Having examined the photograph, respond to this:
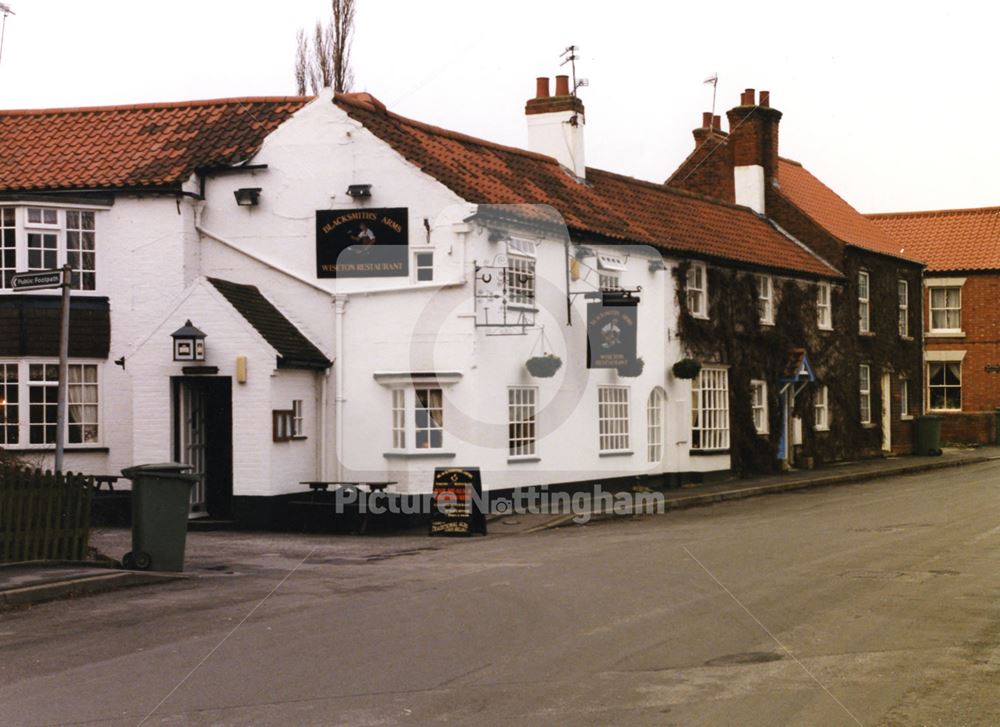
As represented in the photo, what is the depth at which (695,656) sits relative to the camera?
10250 mm

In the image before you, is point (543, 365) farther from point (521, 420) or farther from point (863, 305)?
point (863, 305)

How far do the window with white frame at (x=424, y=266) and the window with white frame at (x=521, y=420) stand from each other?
8.84 ft

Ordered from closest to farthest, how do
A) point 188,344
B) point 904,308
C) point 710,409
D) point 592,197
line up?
point 188,344, point 592,197, point 710,409, point 904,308

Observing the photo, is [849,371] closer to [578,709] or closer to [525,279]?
[525,279]

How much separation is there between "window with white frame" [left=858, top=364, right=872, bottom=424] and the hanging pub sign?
613 inches

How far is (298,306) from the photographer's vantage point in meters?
24.8

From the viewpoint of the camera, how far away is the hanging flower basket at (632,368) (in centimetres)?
2744

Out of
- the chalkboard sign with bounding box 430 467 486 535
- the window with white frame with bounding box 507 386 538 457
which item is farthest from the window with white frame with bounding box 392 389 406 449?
the chalkboard sign with bounding box 430 467 486 535

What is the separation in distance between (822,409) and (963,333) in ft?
43.3

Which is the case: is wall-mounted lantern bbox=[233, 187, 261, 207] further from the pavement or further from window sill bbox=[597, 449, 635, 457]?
window sill bbox=[597, 449, 635, 457]

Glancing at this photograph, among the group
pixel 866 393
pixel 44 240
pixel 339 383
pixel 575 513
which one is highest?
pixel 44 240

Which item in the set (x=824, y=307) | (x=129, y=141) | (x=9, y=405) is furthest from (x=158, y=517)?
(x=824, y=307)

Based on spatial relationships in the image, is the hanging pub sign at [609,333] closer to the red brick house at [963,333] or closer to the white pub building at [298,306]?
the white pub building at [298,306]

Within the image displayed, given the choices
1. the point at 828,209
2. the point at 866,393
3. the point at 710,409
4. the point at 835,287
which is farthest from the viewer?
the point at 828,209
